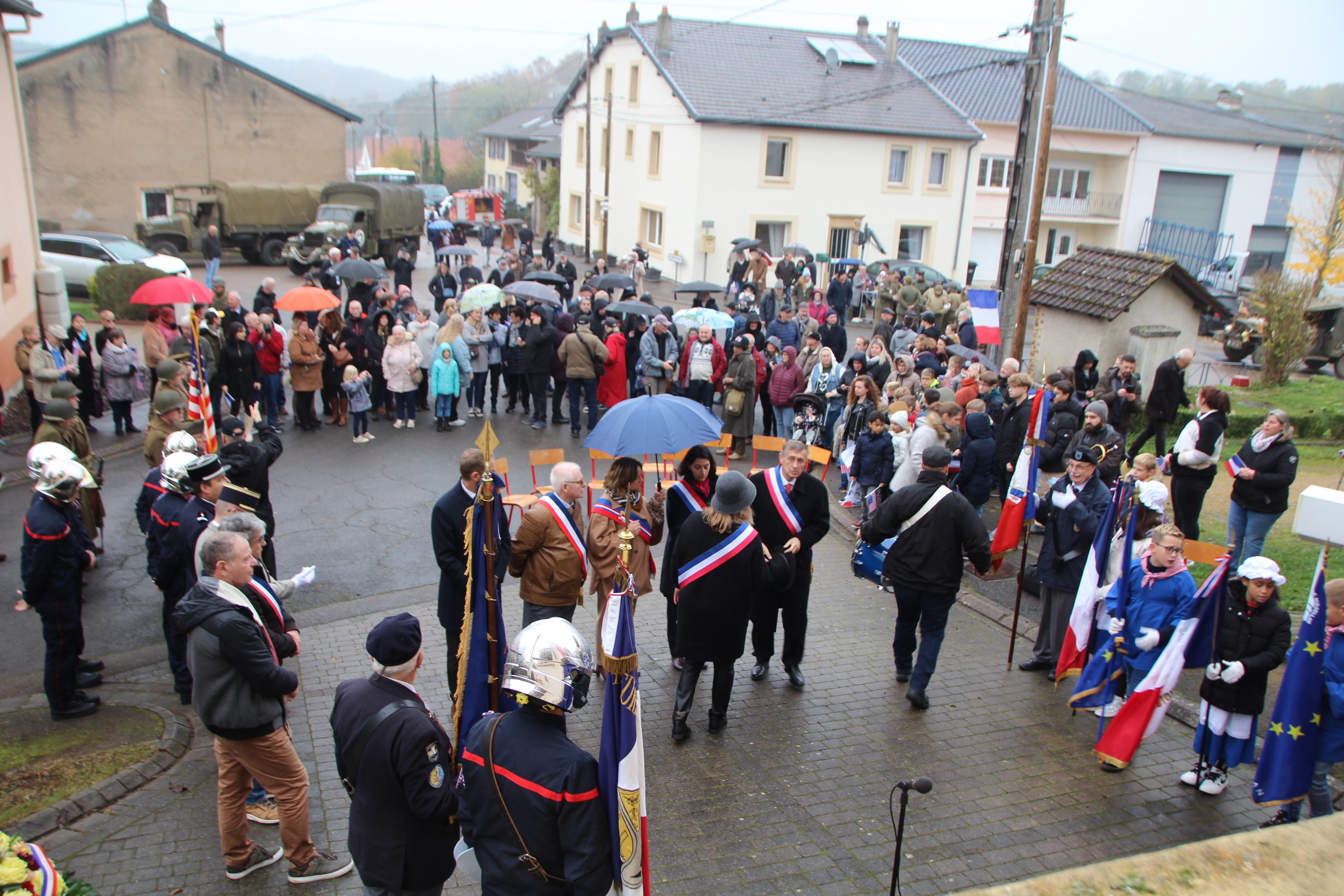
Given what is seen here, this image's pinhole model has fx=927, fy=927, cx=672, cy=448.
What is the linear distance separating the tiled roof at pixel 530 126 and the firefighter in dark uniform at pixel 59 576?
174 feet

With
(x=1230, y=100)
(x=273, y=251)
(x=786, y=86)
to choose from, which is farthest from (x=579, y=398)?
(x=1230, y=100)

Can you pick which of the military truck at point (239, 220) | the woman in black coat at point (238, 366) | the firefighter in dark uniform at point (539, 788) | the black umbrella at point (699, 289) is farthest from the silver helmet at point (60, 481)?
the military truck at point (239, 220)

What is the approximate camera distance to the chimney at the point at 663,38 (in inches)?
1310

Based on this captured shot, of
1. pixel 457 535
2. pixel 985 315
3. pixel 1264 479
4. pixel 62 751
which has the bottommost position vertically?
pixel 62 751

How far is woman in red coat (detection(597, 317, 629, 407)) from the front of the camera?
538 inches

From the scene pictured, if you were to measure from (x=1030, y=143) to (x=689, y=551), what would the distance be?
10.9 meters

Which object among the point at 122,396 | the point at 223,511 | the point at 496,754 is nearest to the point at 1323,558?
the point at 496,754

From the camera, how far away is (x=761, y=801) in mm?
5633

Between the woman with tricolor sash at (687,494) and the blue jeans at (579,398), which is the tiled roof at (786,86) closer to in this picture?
the blue jeans at (579,398)

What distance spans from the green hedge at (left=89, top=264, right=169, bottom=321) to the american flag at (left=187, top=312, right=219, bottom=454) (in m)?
13.5

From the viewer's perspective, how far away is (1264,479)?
27.0ft

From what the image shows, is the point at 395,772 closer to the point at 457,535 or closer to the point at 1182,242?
the point at 457,535

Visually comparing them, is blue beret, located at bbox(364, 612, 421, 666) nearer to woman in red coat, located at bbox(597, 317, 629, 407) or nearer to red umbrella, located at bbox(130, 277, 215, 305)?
red umbrella, located at bbox(130, 277, 215, 305)

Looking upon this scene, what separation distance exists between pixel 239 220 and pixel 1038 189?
2526 centimetres
